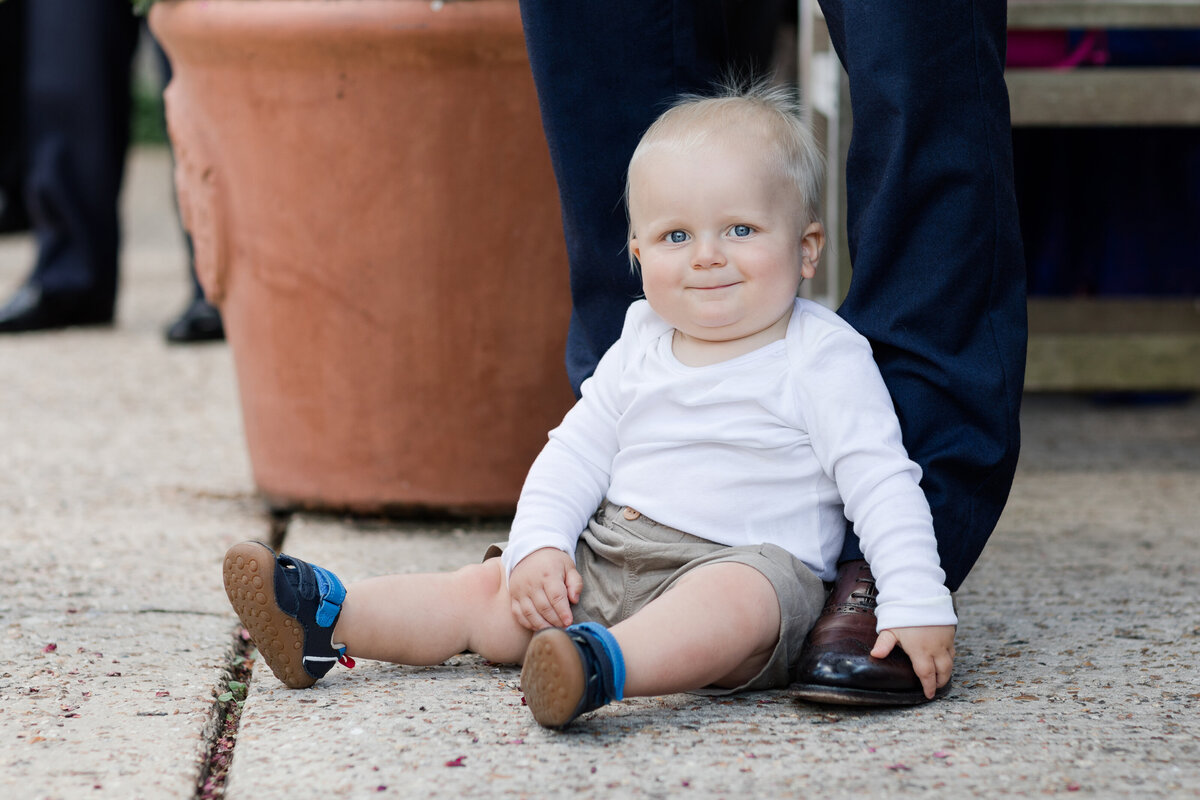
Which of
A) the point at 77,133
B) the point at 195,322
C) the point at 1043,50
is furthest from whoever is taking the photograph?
the point at 77,133

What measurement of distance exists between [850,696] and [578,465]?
41cm

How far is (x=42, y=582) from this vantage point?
5.64ft

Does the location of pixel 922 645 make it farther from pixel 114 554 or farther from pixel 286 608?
pixel 114 554

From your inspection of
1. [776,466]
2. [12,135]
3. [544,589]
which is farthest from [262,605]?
[12,135]

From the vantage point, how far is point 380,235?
6.18ft

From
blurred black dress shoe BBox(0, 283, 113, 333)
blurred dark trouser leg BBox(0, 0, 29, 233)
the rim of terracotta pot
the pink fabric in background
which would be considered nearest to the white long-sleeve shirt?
the rim of terracotta pot

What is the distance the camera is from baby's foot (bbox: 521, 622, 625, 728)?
117 cm

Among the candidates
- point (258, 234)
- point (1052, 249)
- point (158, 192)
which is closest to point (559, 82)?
point (258, 234)

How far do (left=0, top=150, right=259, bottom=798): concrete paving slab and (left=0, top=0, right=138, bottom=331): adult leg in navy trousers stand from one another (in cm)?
11

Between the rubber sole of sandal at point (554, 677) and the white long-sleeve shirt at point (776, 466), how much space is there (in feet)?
0.76

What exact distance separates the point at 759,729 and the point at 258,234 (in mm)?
1112

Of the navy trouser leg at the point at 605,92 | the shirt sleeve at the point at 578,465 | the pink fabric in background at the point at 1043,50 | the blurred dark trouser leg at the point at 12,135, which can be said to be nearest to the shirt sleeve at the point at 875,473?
the shirt sleeve at the point at 578,465

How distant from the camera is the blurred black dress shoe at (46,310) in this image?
3646mm

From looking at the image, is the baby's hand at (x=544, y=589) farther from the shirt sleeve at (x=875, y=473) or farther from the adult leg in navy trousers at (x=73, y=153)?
the adult leg in navy trousers at (x=73, y=153)
